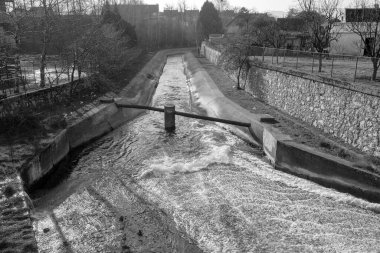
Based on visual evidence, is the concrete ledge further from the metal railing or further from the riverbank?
the riverbank

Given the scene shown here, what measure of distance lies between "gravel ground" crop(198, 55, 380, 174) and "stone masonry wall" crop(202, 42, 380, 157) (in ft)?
1.21

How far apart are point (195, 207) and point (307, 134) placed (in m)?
8.27

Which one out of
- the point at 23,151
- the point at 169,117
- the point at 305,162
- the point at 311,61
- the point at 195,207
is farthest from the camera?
the point at 311,61

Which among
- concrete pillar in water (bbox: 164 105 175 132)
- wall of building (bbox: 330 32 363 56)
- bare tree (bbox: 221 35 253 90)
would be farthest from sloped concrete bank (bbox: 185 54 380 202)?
wall of building (bbox: 330 32 363 56)

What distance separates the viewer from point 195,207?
13.3 metres

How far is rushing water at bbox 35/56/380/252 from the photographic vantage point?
11.2 m

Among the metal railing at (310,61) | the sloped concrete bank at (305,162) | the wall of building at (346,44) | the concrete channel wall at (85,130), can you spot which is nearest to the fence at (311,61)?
the metal railing at (310,61)

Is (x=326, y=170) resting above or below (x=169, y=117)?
below

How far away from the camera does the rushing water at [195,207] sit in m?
11.2

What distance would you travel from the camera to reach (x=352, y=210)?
1308 centimetres

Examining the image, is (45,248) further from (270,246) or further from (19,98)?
(19,98)

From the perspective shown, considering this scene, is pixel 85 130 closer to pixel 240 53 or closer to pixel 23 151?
pixel 23 151

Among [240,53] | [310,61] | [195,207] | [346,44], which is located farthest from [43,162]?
[346,44]

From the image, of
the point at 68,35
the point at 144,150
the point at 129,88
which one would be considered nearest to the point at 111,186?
the point at 144,150
